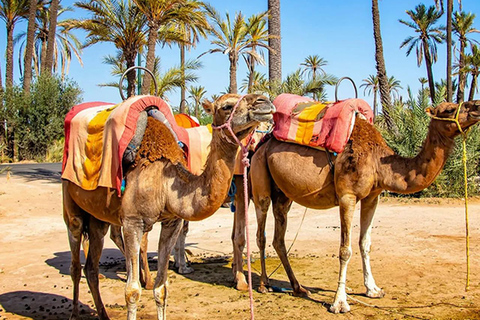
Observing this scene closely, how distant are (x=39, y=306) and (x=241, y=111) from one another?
407 centimetres

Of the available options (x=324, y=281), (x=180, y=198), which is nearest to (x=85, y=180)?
(x=180, y=198)

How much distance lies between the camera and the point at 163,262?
4.85 m

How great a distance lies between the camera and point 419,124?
54.9ft

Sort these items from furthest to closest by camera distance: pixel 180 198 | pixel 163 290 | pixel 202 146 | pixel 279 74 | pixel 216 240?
pixel 279 74 → pixel 216 240 → pixel 202 146 → pixel 163 290 → pixel 180 198

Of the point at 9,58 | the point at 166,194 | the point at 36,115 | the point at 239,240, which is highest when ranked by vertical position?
the point at 9,58

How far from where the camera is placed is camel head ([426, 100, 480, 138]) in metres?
5.42

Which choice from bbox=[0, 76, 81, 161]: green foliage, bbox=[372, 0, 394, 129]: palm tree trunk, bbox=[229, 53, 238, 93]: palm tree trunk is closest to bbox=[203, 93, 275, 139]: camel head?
bbox=[372, 0, 394, 129]: palm tree trunk

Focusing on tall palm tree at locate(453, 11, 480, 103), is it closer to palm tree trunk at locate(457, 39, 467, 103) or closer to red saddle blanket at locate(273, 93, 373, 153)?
palm tree trunk at locate(457, 39, 467, 103)

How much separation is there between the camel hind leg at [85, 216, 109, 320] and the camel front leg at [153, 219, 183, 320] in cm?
99

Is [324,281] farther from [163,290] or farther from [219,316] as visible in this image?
[163,290]

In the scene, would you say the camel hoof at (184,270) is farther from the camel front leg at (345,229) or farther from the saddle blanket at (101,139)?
the saddle blanket at (101,139)

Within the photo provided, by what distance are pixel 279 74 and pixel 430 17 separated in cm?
2396

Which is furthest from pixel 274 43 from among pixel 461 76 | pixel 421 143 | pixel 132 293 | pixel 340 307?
pixel 461 76

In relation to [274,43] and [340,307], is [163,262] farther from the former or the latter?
[274,43]
